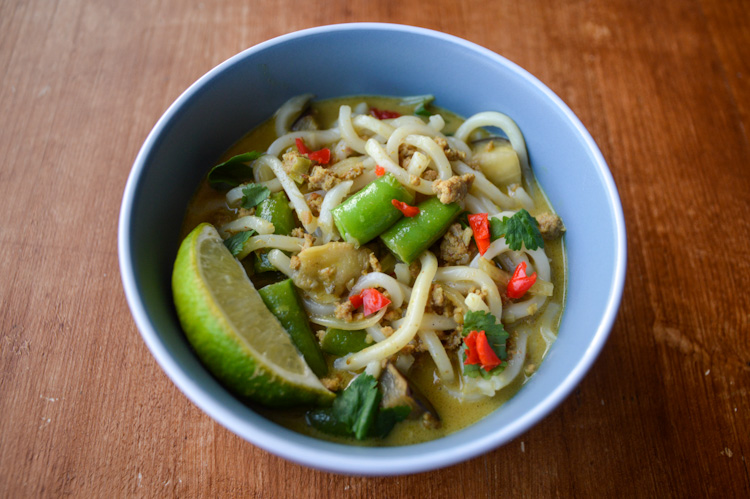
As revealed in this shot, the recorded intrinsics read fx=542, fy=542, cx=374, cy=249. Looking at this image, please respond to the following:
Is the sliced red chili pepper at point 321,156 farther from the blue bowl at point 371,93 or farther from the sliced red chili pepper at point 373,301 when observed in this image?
the sliced red chili pepper at point 373,301

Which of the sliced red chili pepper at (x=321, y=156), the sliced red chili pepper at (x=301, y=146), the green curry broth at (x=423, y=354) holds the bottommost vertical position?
the green curry broth at (x=423, y=354)

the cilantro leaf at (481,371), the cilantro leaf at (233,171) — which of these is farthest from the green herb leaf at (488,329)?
the cilantro leaf at (233,171)

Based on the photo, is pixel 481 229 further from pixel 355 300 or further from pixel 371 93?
pixel 371 93

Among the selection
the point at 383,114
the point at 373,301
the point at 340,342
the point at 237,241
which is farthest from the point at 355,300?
the point at 383,114

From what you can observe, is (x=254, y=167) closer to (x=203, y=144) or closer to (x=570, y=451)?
(x=203, y=144)

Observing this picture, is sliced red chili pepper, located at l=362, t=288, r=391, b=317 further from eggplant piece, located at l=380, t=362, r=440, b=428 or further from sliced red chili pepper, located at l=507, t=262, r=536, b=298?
sliced red chili pepper, located at l=507, t=262, r=536, b=298

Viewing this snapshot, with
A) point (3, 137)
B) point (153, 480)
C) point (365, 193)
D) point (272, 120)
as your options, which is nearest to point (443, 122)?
point (365, 193)

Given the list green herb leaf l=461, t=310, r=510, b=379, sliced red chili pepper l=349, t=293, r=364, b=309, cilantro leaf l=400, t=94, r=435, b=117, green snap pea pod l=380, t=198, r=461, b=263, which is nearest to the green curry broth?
cilantro leaf l=400, t=94, r=435, b=117
